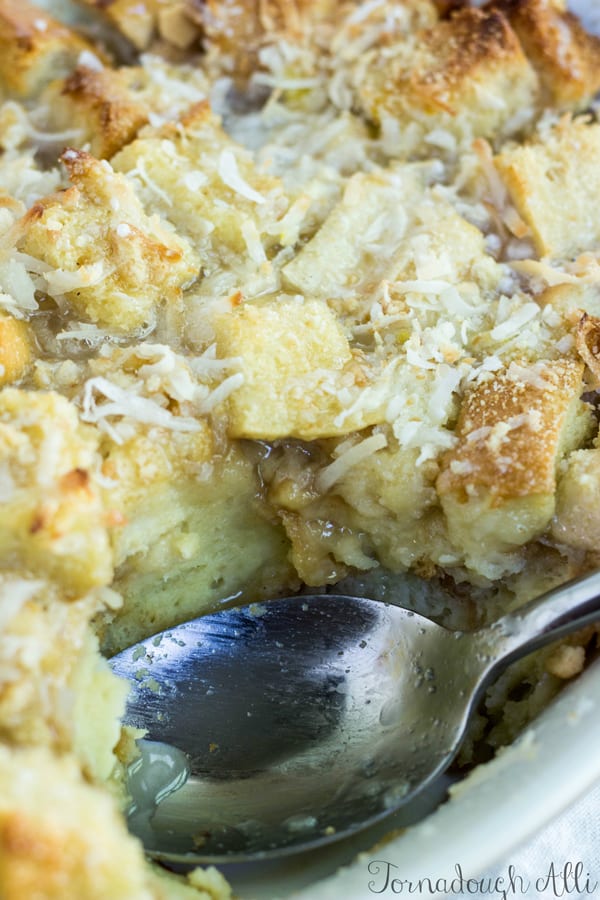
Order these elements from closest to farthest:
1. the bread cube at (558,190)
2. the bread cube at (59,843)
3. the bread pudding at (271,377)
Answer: the bread cube at (59,843) < the bread pudding at (271,377) < the bread cube at (558,190)

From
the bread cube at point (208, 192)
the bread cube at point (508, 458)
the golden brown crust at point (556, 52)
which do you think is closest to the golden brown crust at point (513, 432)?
the bread cube at point (508, 458)

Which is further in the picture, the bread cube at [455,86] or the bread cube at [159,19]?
the bread cube at [159,19]

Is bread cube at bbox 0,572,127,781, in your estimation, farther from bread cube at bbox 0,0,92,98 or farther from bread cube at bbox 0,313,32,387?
bread cube at bbox 0,0,92,98

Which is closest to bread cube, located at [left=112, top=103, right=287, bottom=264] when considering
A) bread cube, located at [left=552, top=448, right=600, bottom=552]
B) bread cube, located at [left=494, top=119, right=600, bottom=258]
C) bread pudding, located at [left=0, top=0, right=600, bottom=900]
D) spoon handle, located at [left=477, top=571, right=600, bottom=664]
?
bread pudding, located at [left=0, top=0, right=600, bottom=900]

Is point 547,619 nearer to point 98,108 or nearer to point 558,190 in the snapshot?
point 558,190

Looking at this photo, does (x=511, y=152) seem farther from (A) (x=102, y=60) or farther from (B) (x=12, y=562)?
(B) (x=12, y=562)

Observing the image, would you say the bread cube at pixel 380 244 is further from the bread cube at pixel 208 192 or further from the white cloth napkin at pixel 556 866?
the white cloth napkin at pixel 556 866

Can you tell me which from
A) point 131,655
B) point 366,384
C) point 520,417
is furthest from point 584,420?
point 131,655
